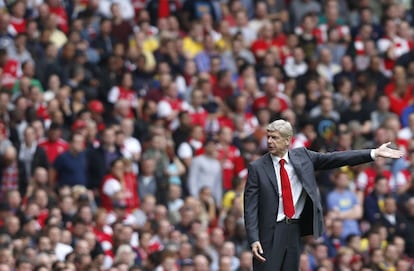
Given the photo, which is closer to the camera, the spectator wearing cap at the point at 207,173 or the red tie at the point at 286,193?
the red tie at the point at 286,193

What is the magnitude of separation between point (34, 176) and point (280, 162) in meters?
7.07

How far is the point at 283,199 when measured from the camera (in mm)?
13727

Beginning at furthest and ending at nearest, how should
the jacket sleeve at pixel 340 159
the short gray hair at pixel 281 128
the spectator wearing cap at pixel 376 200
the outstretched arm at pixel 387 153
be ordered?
1. the spectator wearing cap at pixel 376 200
2. the jacket sleeve at pixel 340 159
3. the short gray hair at pixel 281 128
4. the outstretched arm at pixel 387 153

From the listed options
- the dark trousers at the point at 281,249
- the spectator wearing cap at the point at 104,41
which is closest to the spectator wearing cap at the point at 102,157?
the spectator wearing cap at the point at 104,41

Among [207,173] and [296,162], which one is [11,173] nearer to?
[207,173]

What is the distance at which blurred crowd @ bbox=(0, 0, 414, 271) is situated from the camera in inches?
781

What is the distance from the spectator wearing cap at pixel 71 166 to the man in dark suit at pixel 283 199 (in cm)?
722

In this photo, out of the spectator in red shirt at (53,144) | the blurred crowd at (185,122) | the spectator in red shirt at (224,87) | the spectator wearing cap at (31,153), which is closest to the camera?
the blurred crowd at (185,122)

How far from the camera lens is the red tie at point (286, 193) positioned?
13703 mm

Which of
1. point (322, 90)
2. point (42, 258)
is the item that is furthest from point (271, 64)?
point (42, 258)

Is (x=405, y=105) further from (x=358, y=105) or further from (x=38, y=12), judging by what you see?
(x=38, y=12)

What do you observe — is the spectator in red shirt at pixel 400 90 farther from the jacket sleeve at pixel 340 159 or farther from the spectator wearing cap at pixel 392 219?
the jacket sleeve at pixel 340 159

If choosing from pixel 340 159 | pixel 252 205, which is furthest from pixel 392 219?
pixel 252 205

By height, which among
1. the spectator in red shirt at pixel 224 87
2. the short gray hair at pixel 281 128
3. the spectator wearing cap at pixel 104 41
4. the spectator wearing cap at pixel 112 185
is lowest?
the short gray hair at pixel 281 128
